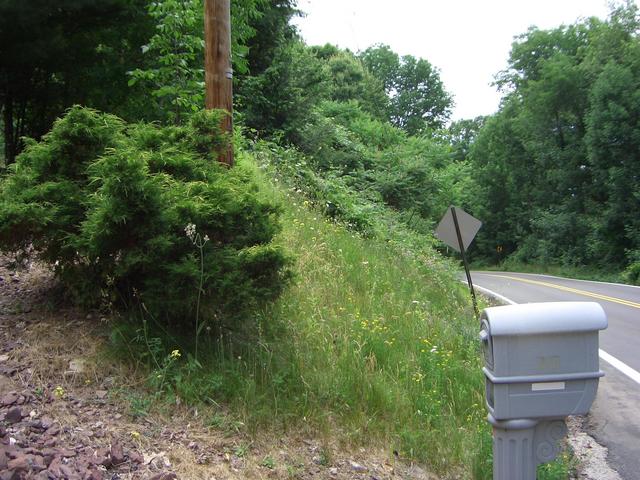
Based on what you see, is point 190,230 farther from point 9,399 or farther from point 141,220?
point 9,399

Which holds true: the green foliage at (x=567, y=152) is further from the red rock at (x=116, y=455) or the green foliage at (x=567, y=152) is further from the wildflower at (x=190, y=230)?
the red rock at (x=116, y=455)

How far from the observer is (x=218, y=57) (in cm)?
548

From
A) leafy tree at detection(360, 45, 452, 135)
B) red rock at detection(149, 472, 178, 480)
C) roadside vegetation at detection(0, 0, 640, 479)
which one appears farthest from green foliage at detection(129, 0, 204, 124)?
leafy tree at detection(360, 45, 452, 135)

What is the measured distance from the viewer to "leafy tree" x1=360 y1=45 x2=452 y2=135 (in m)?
60.8

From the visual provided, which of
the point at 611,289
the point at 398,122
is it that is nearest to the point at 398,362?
the point at 611,289

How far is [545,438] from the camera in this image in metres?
3.04

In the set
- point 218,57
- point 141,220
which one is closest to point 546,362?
point 141,220

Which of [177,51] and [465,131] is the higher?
[465,131]

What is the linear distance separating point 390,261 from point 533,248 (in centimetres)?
3597

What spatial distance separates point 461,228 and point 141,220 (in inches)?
264

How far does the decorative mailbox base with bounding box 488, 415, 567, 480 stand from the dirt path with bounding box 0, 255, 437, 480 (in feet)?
4.55

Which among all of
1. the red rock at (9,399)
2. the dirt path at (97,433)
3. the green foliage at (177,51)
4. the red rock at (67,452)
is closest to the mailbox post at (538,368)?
the dirt path at (97,433)

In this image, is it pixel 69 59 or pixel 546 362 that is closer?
pixel 546 362

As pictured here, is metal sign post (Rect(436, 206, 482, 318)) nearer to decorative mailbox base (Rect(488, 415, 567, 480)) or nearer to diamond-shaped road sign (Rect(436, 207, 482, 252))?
diamond-shaped road sign (Rect(436, 207, 482, 252))
